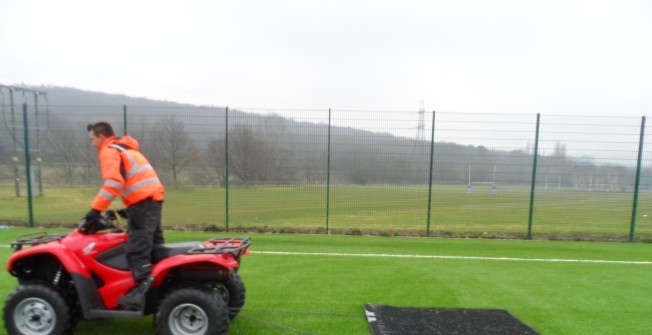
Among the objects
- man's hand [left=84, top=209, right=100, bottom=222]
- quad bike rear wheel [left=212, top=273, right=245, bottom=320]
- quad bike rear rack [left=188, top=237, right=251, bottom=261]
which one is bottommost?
quad bike rear wheel [left=212, top=273, right=245, bottom=320]

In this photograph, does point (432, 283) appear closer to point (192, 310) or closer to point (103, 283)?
point (192, 310)

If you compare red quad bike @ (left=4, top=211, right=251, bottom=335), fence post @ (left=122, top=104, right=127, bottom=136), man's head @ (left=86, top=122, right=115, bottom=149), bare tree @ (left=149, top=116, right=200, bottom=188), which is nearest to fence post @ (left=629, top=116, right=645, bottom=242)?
red quad bike @ (left=4, top=211, right=251, bottom=335)

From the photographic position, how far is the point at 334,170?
9.54 m

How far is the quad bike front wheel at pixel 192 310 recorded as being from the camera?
10.4 feet

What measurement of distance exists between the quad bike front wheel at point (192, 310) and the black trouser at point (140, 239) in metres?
0.35

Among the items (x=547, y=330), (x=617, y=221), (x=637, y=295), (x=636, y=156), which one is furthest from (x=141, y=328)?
(x=617, y=221)

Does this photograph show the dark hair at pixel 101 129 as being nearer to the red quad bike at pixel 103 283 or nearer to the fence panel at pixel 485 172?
the red quad bike at pixel 103 283

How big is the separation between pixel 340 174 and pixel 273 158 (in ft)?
6.13

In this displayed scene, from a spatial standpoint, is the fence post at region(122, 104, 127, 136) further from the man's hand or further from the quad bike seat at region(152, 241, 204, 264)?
the quad bike seat at region(152, 241, 204, 264)

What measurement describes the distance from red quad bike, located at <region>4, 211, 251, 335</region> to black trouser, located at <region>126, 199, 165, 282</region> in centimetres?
9

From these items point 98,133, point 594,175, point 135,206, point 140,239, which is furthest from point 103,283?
point 594,175

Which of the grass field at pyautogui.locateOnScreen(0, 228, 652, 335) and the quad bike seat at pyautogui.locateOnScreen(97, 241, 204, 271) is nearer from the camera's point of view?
the quad bike seat at pyautogui.locateOnScreen(97, 241, 204, 271)

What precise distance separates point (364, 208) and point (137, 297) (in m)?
7.76

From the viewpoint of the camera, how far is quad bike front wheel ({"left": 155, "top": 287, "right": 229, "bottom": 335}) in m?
3.16
